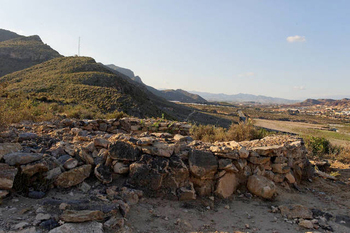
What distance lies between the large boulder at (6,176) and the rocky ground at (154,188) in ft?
0.04

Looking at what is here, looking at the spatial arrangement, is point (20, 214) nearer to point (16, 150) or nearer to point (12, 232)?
point (12, 232)

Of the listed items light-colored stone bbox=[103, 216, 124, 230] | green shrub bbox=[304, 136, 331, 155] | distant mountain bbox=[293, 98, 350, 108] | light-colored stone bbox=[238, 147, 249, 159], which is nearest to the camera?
light-colored stone bbox=[103, 216, 124, 230]

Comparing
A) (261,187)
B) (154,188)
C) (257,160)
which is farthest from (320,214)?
(154,188)

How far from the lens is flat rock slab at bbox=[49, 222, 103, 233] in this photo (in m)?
2.89

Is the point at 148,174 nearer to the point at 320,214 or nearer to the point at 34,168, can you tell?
the point at 34,168

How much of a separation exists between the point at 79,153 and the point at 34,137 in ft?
4.90

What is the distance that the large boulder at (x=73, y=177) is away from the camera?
4.25 meters

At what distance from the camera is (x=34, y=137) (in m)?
5.40

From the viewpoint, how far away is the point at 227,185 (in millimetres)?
5277

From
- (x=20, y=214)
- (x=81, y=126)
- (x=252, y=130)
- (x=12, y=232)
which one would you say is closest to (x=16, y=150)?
(x=20, y=214)

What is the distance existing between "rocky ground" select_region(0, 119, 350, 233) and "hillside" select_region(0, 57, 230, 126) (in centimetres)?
1572

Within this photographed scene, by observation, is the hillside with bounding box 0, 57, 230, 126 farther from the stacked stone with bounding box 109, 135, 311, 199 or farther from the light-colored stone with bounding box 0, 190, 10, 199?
the light-colored stone with bounding box 0, 190, 10, 199

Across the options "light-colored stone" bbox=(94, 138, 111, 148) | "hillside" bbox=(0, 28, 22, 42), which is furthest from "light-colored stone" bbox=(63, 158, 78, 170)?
"hillside" bbox=(0, 28, 22, 42)

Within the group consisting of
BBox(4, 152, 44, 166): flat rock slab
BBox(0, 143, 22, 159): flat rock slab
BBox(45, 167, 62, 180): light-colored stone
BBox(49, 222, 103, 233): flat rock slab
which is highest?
BBox(0, 143, 22, 159): flat rock slab
